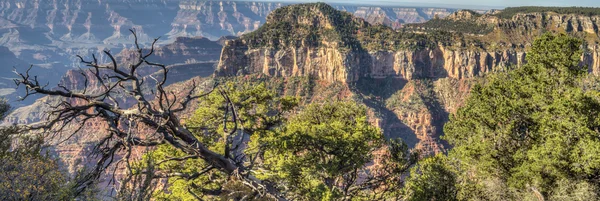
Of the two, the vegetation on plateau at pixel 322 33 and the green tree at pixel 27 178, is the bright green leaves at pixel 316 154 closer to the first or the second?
the green tree at pixel 27 178

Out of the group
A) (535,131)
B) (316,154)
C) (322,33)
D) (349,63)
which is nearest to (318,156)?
(316,154)

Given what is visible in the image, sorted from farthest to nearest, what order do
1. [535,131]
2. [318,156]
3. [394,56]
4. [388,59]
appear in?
1. [388,59]
2. [394,56]
3. [535,131]
4. [318,156]

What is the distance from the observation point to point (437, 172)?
2483 cm

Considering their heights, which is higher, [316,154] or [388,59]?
[316,154]

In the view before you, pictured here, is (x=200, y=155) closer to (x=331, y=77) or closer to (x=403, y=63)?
(x=331, y=77)

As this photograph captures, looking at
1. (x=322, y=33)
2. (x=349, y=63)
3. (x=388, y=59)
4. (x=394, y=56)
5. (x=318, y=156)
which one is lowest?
(x=349, y=63)

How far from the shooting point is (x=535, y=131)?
23.0m

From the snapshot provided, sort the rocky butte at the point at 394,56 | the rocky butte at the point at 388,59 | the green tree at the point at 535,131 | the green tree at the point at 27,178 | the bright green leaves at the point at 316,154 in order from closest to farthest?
1. the green tree at the point at 27,178
2. the green tree at the point at 535,131
3. the bright green leaves at the point at 316,154
4. the rocky butte at the point at 388,59
5. the rocky butte at the point at 394,56

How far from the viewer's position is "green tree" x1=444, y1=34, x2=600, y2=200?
61.7 ft

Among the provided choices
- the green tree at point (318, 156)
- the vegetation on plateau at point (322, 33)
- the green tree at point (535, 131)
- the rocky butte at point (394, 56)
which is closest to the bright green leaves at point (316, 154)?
the green tree at point (318, 156)

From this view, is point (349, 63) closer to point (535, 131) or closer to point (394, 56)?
point (394, 56)

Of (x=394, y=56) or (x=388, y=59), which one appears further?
(x=388, y=59)

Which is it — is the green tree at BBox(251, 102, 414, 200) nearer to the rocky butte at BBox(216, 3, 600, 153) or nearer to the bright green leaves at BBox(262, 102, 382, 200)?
the bright green leaves at BBox(262, 102, 382, 200)

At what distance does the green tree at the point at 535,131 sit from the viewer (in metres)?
18.8
